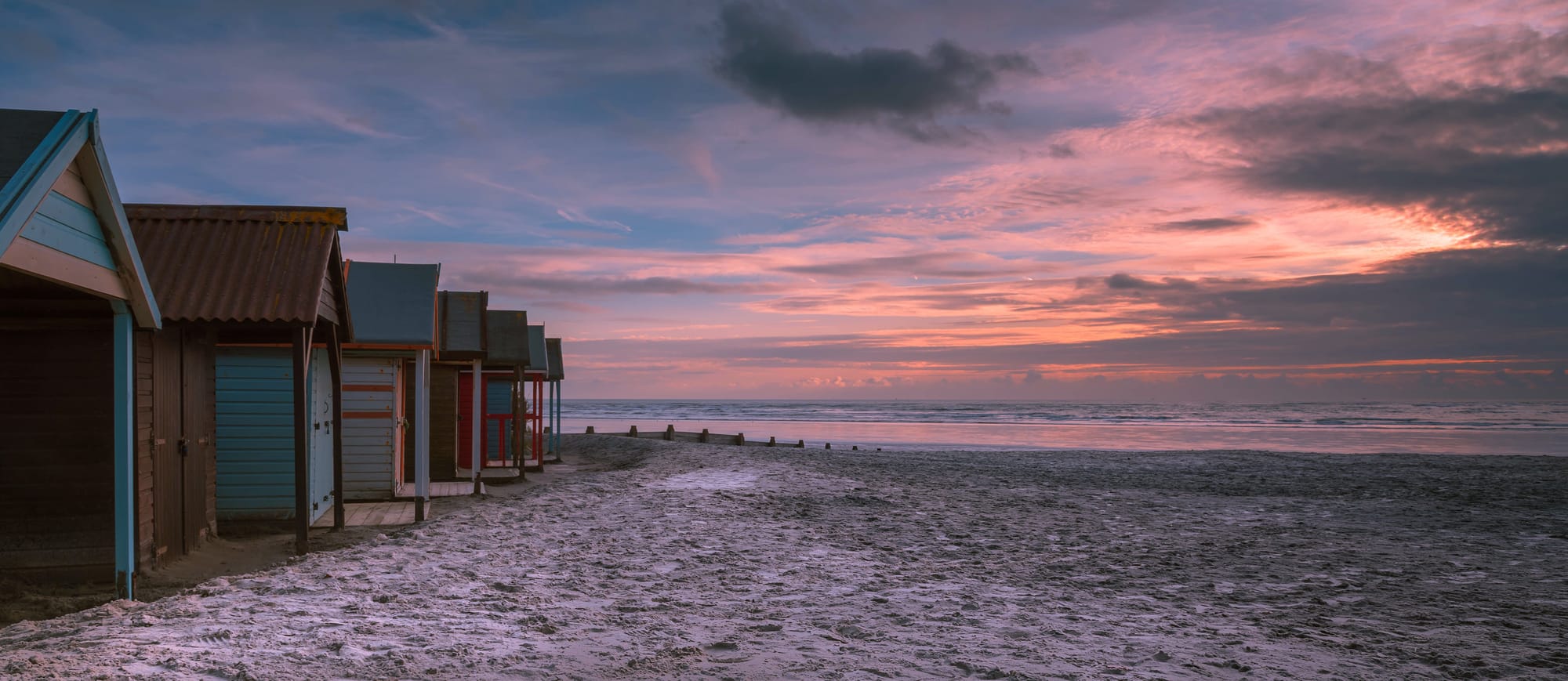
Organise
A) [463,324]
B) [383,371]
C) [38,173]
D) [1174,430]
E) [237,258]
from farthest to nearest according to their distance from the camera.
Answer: [1174,430]
[463,324]
[383,371]
[237,258]
[38,173]

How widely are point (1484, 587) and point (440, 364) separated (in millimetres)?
18311

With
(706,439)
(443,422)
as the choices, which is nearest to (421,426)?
(443,422)

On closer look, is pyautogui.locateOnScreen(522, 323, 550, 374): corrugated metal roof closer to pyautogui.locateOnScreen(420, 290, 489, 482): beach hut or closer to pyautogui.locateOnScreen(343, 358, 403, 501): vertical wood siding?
pyautogui.locateOnScreen(420, 290, 489, 482): beach hut

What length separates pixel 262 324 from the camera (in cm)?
930

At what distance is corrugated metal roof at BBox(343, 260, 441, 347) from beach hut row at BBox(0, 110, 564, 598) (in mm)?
29

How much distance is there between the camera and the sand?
5.71 m

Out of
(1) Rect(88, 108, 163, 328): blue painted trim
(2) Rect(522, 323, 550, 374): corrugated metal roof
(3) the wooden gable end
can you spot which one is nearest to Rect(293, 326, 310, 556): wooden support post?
(1) Rect(88, 108, 163, 328): blue painted trim

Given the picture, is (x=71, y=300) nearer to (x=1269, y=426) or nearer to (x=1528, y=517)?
(x=1528, y=517)

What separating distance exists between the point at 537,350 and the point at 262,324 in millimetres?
15651

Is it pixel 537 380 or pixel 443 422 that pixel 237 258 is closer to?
pixel 443 422

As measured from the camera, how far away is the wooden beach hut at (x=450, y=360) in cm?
1809

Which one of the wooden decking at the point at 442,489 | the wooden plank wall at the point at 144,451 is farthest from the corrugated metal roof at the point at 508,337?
the wooden plank wall at the point at 144,451

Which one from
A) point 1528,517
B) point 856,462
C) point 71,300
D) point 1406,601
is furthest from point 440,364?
point 1528,517

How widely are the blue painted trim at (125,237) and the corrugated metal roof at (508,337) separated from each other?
43.4 feet
